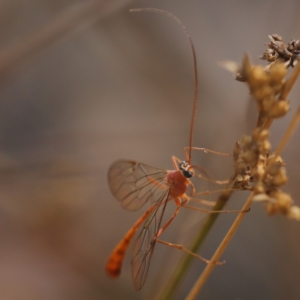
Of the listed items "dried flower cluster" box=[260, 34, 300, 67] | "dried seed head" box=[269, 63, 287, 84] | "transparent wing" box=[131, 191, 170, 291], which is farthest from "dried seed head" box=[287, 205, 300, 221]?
"transparent wing" box=[131, 191, 170, 291]

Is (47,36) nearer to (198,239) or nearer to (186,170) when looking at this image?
(186,170)

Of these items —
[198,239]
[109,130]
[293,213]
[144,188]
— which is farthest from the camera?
[109,130]

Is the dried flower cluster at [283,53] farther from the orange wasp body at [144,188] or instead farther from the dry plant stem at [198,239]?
the orange wasp body at [144,188]

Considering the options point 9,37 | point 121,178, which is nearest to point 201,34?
point 9,37

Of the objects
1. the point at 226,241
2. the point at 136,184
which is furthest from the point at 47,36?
the point at 226,241

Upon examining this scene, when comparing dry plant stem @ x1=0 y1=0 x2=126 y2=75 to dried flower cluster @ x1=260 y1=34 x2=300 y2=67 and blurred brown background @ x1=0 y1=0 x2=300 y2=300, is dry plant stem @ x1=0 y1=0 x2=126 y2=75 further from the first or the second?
dried flower cluster @ x1=260 y1=34 x2=300 y2=67

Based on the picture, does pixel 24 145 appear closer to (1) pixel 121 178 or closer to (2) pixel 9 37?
(2) pixel 9 37

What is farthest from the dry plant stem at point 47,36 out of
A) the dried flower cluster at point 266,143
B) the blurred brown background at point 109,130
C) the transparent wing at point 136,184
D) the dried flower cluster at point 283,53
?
the dried flower cluster at point 266,143
